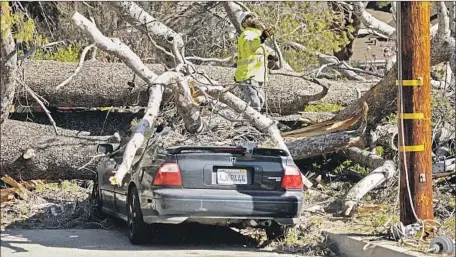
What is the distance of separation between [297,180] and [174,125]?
11.0 ft

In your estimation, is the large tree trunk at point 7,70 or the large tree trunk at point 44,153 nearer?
the large tree trunk at point 7,70

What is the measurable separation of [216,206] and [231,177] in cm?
38

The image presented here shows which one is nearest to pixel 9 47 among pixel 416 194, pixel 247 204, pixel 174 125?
pixel 174 125

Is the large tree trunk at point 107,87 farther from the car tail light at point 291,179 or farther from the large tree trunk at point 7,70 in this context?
the car tail light at point 291,179

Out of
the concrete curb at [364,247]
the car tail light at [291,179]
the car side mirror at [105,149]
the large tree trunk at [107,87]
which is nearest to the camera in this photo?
the concrete curb at [364,247]

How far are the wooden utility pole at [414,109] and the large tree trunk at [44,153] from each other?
4928 millimetres

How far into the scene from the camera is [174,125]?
1128 centimetres

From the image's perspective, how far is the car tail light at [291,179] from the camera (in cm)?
830

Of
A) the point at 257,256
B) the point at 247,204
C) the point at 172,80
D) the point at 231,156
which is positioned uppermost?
the point at 172,80


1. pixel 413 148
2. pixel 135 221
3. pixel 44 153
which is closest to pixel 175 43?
pixel 44 153

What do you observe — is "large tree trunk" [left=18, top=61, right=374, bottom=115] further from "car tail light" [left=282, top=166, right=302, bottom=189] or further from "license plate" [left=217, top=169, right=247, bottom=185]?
"license plate" [left=217, top=169, right=247, bottom=185]

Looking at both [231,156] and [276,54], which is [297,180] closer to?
[231,156]

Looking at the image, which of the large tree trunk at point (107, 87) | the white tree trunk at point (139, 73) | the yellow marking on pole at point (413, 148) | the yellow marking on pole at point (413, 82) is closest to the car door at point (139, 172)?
the white tree trunk at point (139, 73)

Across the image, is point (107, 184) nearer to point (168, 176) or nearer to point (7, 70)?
point (7, 70)
